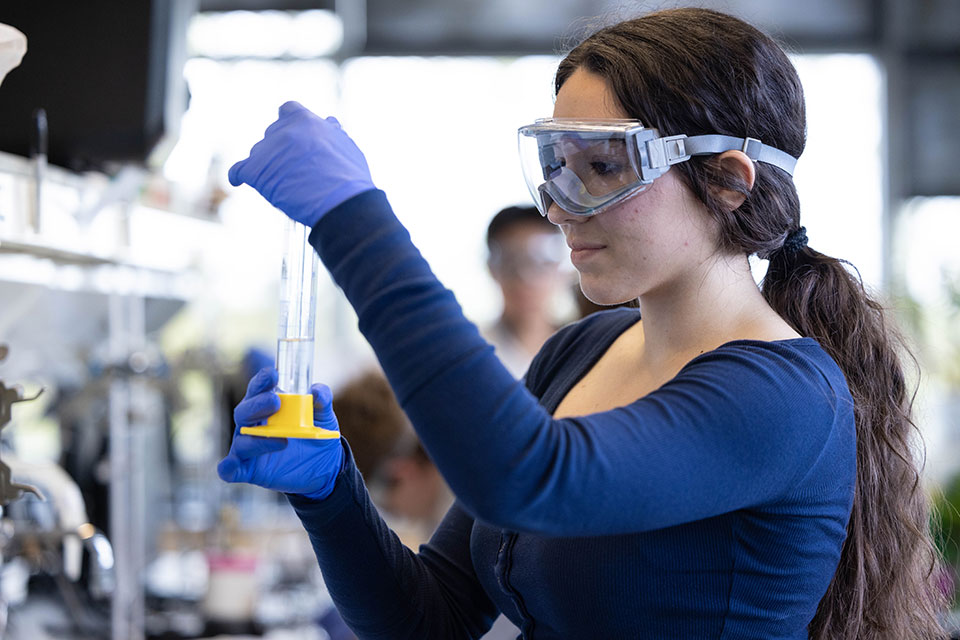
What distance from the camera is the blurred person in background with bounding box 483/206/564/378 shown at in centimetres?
278

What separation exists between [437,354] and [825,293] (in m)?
0.58

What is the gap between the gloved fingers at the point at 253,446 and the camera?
0.94 meters

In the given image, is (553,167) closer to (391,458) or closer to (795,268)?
(795,268)

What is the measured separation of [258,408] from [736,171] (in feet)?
1.74

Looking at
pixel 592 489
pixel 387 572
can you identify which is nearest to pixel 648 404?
pixel 592 489

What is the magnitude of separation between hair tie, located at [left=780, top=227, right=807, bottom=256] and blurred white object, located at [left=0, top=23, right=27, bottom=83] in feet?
2.83

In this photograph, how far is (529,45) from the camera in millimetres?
5312

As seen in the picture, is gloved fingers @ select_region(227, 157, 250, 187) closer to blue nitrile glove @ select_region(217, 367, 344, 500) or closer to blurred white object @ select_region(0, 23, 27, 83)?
blue nitrile glove @ select_region(217, 367, 344, 500)

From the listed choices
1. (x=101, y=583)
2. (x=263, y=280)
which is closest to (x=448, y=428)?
(x=101, y=583)

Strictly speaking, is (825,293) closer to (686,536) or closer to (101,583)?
(686,536)

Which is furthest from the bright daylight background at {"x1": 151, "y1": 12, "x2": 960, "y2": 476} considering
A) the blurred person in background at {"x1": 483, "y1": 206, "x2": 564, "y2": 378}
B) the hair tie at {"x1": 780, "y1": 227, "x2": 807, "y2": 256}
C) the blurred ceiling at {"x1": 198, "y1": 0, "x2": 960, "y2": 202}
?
the hair tie at {"x1": 780, "y1": 227, "x2": 807, "y2": 256}

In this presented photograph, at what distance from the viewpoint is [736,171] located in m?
1.04

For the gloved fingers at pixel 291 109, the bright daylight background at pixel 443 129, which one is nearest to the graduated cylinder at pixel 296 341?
the gloved fingers at pixel 291 109

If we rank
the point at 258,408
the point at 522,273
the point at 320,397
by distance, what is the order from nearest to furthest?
the point at 258,408, the point at 320,397, the point at 522,273
